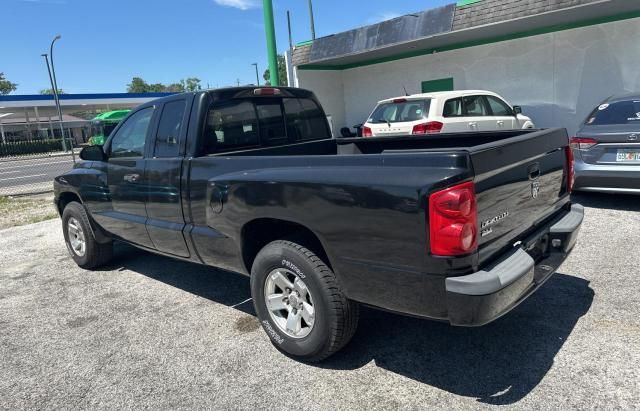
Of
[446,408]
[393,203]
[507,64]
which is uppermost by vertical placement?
[507,64]

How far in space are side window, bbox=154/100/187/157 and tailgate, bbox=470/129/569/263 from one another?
2579 millimetres

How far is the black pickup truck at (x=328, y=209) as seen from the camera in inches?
99.8

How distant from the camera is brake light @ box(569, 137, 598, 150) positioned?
635cm

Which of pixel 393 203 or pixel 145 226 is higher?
pixel 393 203

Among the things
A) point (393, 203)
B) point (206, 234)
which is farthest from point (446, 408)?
point (206, 234)

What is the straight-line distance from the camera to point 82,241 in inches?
226

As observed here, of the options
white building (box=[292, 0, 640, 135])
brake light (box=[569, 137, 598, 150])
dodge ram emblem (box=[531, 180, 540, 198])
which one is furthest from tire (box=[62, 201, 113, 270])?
white building (box=[292, 0, 640, 135])

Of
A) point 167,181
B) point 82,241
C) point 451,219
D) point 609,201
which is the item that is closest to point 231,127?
point 167,181

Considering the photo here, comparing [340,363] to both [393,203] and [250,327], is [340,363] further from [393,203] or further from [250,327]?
[393,203]

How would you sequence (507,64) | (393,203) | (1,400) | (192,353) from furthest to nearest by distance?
(507,64)
(192,353)
(1,400)
(393,203)

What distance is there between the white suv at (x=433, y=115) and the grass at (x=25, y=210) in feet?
22.6

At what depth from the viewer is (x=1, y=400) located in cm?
316

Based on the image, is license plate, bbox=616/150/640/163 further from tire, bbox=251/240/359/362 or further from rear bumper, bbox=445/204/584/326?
tire, bbox=251/240/359/362

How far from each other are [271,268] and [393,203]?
1141 mm
